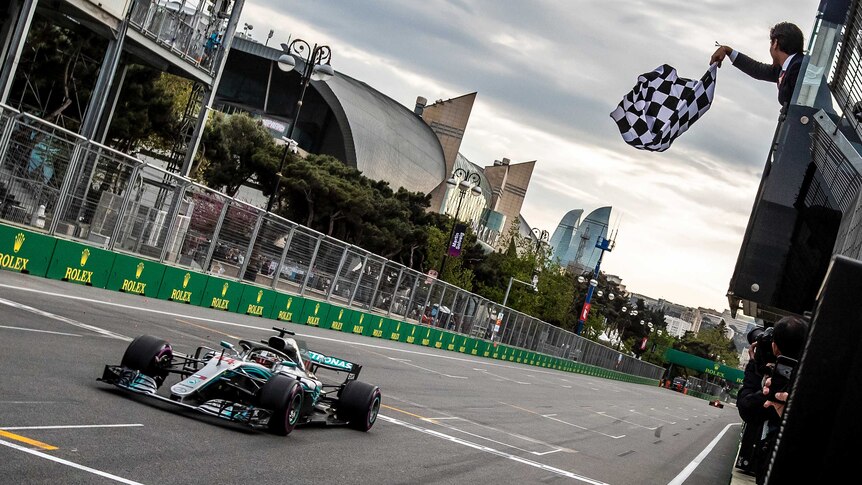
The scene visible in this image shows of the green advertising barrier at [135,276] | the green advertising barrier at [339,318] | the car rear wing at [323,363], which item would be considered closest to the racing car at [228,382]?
the car rear wing at [323,363]

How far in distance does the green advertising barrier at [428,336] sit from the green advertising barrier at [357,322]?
5431mm

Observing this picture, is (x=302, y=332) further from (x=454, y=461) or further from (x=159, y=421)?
(x=159, y=421)

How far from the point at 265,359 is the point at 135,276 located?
40.3 ft

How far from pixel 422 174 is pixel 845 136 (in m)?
98.4

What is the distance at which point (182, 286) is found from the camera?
78.2ft

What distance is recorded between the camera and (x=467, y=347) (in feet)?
151

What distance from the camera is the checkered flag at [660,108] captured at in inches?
496

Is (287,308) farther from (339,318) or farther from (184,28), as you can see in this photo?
(184,28)

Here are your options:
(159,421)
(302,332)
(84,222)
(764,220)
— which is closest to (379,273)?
(302,332)

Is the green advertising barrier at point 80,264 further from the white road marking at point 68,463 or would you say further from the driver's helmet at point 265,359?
the white road marking at point 68,463

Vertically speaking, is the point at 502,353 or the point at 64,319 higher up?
the point at 64,319

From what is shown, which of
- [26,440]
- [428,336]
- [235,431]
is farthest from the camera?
[428,336]

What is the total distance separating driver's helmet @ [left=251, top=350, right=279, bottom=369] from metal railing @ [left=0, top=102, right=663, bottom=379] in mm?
8985

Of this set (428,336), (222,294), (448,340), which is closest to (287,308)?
(222,294)
